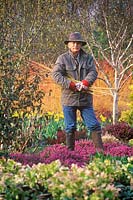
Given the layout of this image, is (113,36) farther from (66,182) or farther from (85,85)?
(66,182)

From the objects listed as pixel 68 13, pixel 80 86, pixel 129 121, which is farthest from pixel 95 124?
pixel 68 13

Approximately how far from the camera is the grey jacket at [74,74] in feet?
30.0

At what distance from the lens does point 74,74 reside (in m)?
9.27

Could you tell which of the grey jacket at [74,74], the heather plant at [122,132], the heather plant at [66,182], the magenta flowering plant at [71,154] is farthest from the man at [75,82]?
the heather plant at [66,182]

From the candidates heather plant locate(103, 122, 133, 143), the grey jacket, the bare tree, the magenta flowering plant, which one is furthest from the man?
the bare tree

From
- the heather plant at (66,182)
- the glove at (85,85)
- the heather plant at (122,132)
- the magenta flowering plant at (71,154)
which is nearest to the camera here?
the heather plant at (66,182)

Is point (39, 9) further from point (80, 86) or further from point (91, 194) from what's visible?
point (91, 194)

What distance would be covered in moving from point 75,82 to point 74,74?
0.21 meters

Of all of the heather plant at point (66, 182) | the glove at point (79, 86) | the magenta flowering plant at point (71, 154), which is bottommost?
the magenta flowering plant at point (71, 154)

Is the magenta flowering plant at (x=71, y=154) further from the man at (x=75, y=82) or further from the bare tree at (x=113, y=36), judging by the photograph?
the bare tree at (x=113, y=36)

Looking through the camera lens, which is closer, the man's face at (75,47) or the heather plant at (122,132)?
the man's face at (75,47)

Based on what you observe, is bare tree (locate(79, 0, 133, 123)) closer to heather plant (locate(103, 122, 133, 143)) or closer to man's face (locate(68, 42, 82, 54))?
heather plant (locate(103, 122, 133, 143))

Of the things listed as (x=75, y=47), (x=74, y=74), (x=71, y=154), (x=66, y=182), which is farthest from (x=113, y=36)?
(x=66, y=182)

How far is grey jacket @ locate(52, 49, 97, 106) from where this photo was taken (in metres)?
9.13
